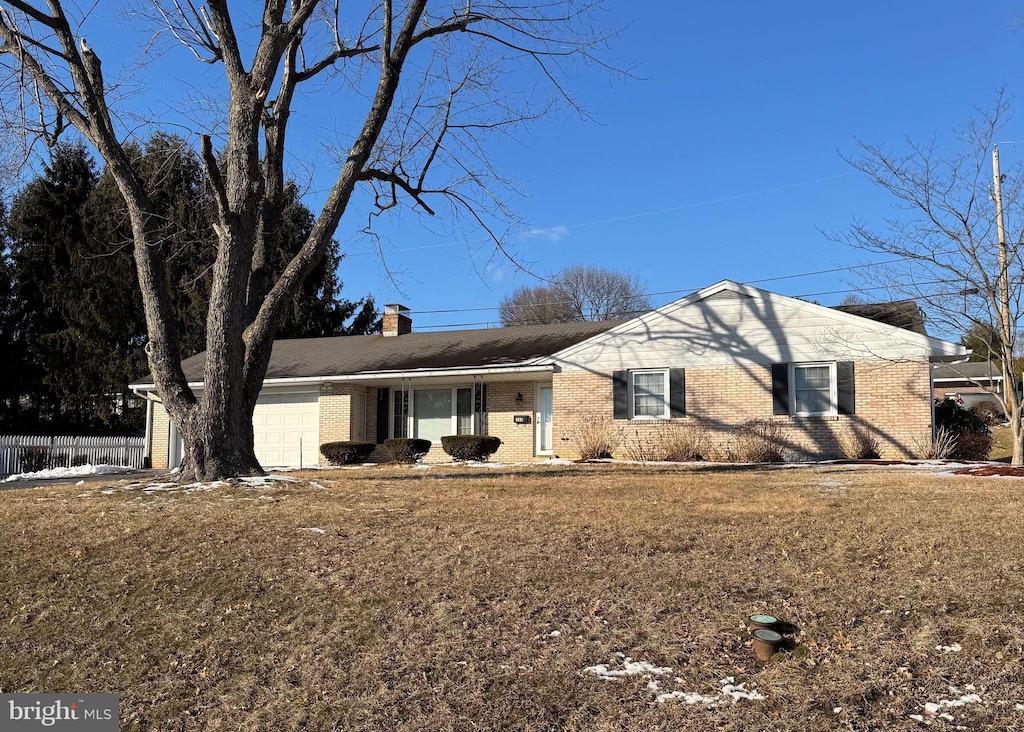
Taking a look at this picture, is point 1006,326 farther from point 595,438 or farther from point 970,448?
point 595,438

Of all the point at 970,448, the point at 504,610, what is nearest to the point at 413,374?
the point at 970,448

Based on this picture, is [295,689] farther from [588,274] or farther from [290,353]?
[588,274]

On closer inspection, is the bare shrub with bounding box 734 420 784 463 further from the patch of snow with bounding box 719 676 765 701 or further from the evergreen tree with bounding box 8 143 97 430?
the evergreen tree with bounding box 8 143 97 430

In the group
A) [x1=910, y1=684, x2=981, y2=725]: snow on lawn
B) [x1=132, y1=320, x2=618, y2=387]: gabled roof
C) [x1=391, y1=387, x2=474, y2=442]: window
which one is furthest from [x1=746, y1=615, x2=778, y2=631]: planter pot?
[x1=391, y1=387, x2=474, y2=442]: window

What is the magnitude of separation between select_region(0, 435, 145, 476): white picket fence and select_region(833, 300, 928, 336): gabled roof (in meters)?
19.8

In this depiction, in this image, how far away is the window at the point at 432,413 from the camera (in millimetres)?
21266

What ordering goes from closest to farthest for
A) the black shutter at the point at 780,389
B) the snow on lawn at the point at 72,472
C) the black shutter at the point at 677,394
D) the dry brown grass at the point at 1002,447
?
1. the black shutter at the point at 780,389
2. the black shutter at the point at 677,394
3. the snow on lawn at the point at 72,472
4. the dry brown grass at the point at 1002,447

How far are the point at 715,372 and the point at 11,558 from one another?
561 inches

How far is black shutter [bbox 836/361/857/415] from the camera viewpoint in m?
16.7

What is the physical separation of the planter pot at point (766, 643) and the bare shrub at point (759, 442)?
12664mm

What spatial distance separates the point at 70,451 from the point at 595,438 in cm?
1502

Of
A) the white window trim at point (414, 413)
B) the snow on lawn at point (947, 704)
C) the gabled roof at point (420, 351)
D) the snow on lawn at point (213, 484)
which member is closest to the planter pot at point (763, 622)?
the snow on lawn at point (947, 704)

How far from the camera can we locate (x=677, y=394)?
713 inches

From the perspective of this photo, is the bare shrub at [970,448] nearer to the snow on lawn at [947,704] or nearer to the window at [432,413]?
the window at [432,413]
